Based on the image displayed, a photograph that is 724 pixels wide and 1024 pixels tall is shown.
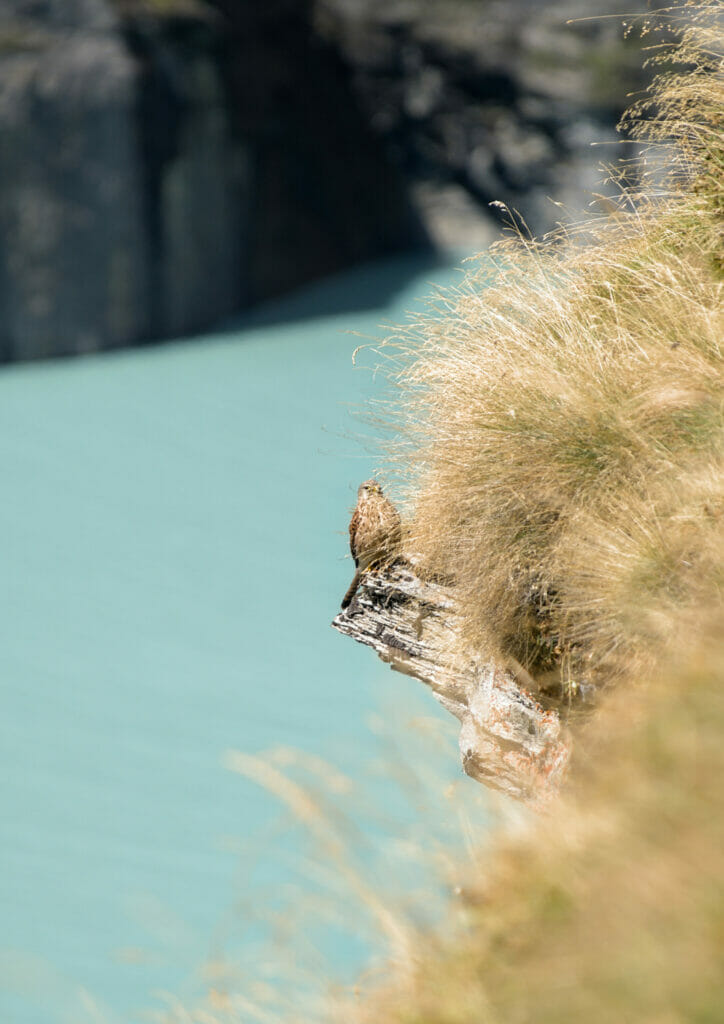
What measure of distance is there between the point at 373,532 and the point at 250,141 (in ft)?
Result: 25.1

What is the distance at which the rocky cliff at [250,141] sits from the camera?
29.1 ft

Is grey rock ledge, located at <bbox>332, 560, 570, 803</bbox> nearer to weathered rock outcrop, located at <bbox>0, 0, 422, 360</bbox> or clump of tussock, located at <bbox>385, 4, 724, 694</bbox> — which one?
clump of tussock, located at <bbox>385, 4, 724, 694</bbox>

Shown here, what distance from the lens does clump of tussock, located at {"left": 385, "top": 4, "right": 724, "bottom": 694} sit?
2297 millimetres

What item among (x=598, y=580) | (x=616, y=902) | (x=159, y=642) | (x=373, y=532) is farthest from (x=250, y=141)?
(x=616, y=902)

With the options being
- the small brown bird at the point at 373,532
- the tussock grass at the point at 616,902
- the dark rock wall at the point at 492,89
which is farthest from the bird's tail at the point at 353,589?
the dark rock wall at the point at 492,89

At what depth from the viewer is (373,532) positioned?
3.21 m

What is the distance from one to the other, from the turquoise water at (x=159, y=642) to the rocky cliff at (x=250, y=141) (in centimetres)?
81

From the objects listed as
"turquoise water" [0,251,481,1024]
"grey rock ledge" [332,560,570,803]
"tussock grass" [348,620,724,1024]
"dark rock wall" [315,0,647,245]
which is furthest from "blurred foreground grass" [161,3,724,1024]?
"dark rock wall" [315,0,647,245]

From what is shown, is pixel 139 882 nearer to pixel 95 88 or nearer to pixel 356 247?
pixel 95 88

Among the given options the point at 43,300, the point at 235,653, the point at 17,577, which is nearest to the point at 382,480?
the point at 235,653

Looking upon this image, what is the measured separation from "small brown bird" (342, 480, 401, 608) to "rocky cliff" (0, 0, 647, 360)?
21.9 ft

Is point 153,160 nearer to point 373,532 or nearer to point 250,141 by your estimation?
point 250,141

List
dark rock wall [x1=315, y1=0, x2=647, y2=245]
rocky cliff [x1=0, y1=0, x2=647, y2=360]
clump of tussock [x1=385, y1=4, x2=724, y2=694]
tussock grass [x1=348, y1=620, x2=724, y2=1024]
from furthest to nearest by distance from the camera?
dark rock wall [x1=315, y1=0, x2=647, y2=245] → rocky cliff [x1=0, y1=0, x2=647, y2=360] → clump of tussock [x1=385, y1=4, x2=724, y2=694] → tussock grass [x1=348, y1=620, x2=724, y2=1024]

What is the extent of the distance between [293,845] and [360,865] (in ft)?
8.47
